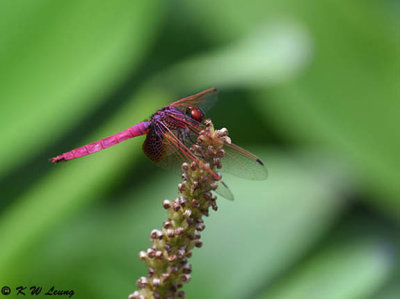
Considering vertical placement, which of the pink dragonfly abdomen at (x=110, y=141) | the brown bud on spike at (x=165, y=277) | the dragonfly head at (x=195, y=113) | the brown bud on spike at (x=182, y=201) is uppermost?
the pink dragonfly abdomen at (x=110, y=141)

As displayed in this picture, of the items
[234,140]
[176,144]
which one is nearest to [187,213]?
[176,144]

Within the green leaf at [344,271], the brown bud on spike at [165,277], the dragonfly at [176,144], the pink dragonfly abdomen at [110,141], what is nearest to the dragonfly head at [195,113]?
the dragonfly at [176,144]

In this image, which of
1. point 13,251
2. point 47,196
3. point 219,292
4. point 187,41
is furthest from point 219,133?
point 187,41

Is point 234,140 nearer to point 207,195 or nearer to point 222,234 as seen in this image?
point 222,234

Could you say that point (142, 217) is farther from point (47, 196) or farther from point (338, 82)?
point (338, 82)

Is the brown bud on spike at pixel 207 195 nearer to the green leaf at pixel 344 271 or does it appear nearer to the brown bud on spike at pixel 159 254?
the brown bud on spike at pixel 159 254

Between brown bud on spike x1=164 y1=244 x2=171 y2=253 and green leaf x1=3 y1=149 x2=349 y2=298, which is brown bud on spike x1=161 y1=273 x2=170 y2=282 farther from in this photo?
green leaf x1=3 y1=149 x2=349 y2=298
